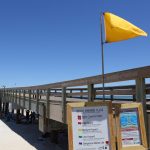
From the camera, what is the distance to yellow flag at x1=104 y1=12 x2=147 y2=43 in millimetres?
5840

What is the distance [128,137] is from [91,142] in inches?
23.8

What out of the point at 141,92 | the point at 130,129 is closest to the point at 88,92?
the point at 141,92

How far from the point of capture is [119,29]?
585cm

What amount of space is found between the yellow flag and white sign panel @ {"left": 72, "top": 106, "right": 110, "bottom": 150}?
1218mm

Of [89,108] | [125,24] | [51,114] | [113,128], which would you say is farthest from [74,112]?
[51,114]

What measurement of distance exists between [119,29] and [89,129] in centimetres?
165

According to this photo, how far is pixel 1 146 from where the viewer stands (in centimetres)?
1667

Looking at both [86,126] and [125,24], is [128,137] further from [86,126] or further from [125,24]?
[125,24]

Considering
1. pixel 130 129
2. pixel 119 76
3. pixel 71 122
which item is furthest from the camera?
pixel 119 76

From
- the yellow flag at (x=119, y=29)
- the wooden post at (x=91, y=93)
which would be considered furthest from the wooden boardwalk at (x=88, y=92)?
the yellow flag at (x=119, y=29)

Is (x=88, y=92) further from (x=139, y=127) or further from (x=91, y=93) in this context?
(x=139, y=127)

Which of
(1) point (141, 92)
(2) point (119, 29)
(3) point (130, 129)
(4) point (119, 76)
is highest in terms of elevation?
(2) point (119, 29)

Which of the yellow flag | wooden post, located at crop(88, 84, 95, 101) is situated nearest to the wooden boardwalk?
wooden post, located at crop(88, 84, 95, 101)

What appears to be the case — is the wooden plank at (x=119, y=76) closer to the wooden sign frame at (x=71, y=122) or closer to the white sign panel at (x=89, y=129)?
the wooden sign frame at (x=71, y=122)
